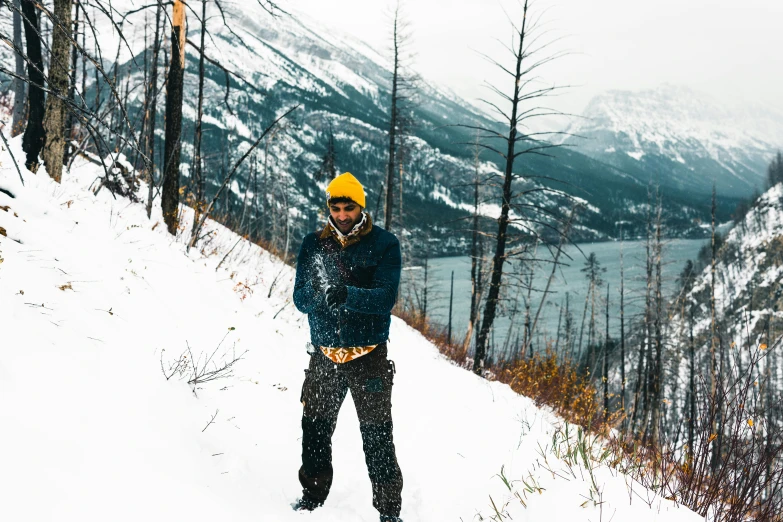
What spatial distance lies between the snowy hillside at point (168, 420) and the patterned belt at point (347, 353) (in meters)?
0.95

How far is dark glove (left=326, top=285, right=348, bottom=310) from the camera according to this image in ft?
7.69

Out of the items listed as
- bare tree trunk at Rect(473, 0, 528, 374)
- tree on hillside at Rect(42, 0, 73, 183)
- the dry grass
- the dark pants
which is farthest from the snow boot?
bare tree trunk at Rect(473, 0, 528, 374)

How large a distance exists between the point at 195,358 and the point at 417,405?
258 cm

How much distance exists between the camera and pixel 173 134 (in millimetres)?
7113

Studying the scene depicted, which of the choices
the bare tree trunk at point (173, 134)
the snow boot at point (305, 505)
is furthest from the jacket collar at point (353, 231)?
the bare tree trunk at point (173, 134)

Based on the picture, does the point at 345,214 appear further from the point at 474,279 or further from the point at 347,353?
the point at 474,279

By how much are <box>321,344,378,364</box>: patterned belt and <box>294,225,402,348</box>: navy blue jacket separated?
1.1 inches

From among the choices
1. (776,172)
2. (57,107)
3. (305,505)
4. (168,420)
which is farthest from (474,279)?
(776,172)

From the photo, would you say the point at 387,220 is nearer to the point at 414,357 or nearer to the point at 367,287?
the point at 414,357

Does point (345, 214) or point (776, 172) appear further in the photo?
point (776, 172)

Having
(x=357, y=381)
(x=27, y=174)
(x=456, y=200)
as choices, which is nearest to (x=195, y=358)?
(x=357, y=381)

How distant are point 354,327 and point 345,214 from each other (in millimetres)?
625

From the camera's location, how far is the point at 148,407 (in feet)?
8.63

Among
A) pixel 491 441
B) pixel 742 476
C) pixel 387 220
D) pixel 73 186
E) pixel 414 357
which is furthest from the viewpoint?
pixel 387 220
